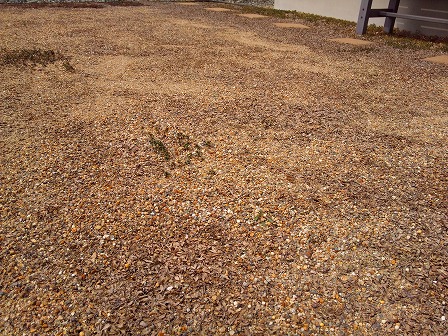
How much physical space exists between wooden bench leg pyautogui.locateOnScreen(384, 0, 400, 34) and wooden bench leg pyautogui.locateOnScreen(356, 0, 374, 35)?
636 mm

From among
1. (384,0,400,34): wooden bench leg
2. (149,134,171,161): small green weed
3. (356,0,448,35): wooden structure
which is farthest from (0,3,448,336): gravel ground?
(384,0,400,34): wooden bench leg

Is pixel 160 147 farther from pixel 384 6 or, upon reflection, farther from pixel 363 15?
pixel 384 6

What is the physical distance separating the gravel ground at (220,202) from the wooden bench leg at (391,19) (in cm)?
455

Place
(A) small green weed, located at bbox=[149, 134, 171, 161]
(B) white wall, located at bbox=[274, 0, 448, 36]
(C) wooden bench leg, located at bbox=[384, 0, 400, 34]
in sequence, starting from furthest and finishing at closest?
(C) wooden bench leg, located at bbox=[384, 0, 400, 34], (B) white wall, located at bbox=[274, 0, 448, 36], (A) small green weed, located at bbox=[149, 134, 171, 161]

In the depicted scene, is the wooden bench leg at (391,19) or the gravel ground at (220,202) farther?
the wooden bench leg at (391,19)

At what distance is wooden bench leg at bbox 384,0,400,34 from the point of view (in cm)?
1047

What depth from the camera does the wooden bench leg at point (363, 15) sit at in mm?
10352

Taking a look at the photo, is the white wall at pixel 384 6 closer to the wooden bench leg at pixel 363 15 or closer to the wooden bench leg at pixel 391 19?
the wooden bench leg at pixel 391 19

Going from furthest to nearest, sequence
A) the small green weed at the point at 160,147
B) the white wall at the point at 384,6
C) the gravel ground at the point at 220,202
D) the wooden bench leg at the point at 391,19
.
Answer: the wooden bench leg at the point at 391,19 → the white wall at the point at 384,6 → the small green weed at the point at 160,147 → the gravel ground at the point at 220,202

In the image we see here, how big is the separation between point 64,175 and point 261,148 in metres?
2.24

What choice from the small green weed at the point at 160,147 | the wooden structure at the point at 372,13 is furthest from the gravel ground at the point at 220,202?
the wooden structure at the point at 372,13

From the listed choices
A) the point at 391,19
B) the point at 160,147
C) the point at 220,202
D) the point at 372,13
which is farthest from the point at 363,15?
the point at 220,202

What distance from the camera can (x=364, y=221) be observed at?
10.2 feet

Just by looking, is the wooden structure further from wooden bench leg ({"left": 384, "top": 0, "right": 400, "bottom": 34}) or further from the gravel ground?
the gravel ground
